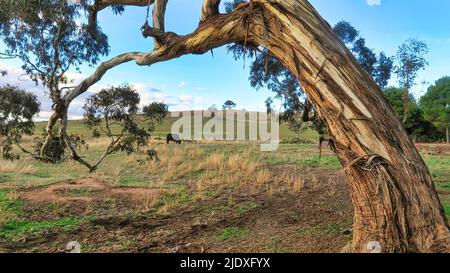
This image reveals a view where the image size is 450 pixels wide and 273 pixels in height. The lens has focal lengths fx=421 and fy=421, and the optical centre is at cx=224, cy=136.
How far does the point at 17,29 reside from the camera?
9859mm

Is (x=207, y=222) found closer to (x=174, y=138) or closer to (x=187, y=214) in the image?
(x=187, y=214)

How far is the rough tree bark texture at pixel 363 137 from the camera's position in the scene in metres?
A: 3.74

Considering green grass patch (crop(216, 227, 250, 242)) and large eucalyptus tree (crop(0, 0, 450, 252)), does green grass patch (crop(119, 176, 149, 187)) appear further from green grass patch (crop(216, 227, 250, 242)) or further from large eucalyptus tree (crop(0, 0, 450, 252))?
large eucalyptus tree (crop(0, 0, 450, 252))

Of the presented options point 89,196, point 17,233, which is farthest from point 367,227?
point 89,196

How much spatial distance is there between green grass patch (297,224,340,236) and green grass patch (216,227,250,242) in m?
0.74

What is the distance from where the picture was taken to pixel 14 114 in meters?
11.5

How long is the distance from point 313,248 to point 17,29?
8.69 m

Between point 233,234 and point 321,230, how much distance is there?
3.85ft

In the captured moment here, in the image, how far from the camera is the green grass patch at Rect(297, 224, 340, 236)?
5.34 meters

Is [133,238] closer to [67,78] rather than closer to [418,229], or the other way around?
[418,229]

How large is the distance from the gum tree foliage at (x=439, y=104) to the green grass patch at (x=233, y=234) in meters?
33.8

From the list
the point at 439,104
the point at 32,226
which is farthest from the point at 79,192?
the point at 439,104

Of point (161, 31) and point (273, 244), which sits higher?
point (161, 31)

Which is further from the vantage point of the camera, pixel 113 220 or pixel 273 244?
pixel 113 220
